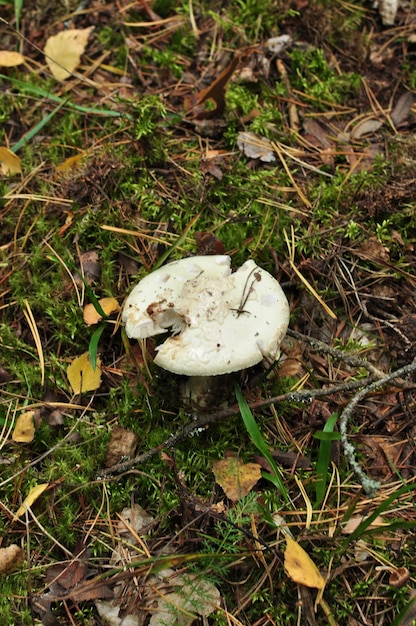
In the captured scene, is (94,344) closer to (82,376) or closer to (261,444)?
(82,376)

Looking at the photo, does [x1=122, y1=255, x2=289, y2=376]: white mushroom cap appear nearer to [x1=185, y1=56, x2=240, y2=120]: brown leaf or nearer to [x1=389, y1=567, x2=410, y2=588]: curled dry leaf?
[x1=389, y1=567, x2=410, y2=588]: curled dry leaf

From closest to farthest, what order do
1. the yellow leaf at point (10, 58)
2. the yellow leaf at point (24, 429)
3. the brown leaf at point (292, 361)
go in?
the yellow leaf at point (24, 429), the brown leaf at point (292, 361), the yellow leaf at point (10, 58)

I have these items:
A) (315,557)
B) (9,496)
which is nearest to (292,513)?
(315,557)

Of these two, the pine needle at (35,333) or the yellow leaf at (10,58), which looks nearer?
the pine needle at (35,333)

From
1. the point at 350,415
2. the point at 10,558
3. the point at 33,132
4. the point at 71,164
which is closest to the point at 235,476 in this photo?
the point at 350,415

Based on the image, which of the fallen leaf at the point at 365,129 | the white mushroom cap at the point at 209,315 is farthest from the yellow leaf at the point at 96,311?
the fallen leaf at the point at 365,129

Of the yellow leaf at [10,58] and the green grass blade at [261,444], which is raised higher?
the yellow leaf at [10,58]

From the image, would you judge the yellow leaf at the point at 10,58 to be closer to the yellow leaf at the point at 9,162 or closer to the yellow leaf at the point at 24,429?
the yellow leaf at the point at 9,162

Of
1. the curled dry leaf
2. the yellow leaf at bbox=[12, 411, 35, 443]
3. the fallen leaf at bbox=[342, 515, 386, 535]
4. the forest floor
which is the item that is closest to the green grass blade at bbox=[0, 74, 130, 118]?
the forest floor
